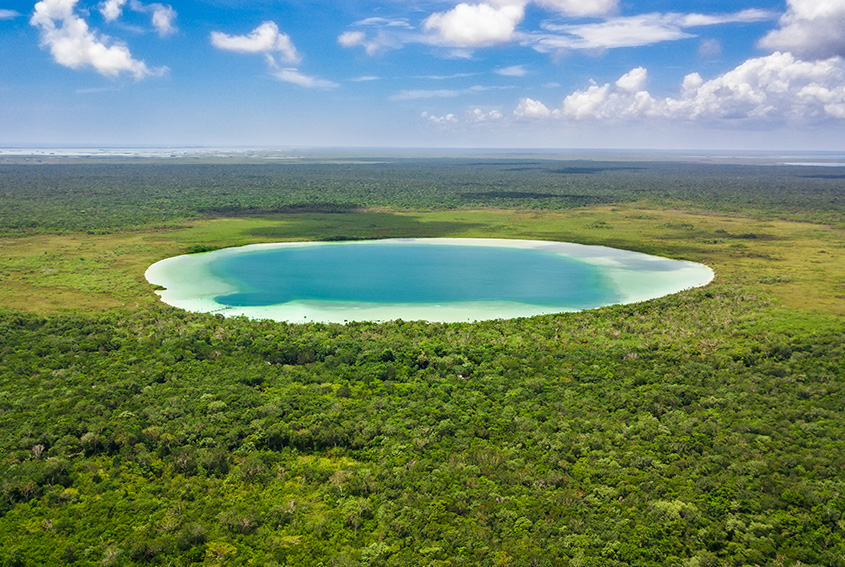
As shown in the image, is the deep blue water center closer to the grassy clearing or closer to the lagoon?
the lagoon

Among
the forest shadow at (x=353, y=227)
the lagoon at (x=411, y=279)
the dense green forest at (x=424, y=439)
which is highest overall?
the forest shadow at (x=353, y=227)

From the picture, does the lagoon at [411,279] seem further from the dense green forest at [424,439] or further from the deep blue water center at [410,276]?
the dense green forest at [424,439]

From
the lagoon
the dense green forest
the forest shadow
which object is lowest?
the dense green forest

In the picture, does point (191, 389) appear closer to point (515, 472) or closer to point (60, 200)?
point (515, 472)

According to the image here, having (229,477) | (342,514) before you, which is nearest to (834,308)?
(342,514)

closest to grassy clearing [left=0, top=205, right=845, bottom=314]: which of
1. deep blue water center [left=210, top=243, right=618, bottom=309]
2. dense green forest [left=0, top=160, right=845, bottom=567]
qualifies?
dense green forest [left=0, top=160, right=845, bottom=567]

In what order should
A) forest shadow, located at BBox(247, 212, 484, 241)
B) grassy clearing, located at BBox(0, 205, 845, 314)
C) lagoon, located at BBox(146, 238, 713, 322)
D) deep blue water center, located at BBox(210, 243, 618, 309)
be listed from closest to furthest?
lagoon, located at BBox(146, 238, 713, 322) → deep blue water center, located at BBox(210, 243, 618, 309) → grassy clearing, located at BBox(0, 205, 845, 314) → forest shadow, located at BBox(247, 212, 484, 241)

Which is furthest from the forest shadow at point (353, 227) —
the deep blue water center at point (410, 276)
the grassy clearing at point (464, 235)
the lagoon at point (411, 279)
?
the deep blue water center at point (410, 276)
